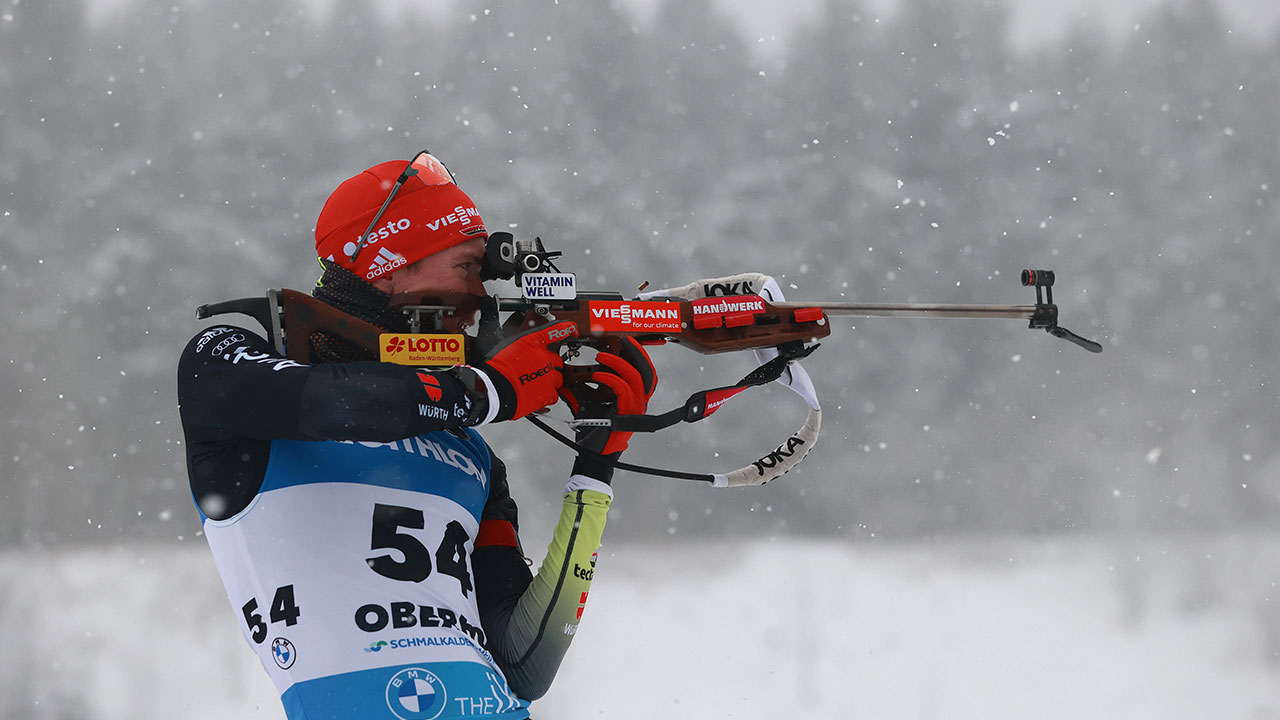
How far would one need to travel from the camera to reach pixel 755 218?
6.88m

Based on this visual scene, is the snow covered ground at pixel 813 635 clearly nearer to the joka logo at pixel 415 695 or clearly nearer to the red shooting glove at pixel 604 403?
the red shooting glove at pixel 604 403

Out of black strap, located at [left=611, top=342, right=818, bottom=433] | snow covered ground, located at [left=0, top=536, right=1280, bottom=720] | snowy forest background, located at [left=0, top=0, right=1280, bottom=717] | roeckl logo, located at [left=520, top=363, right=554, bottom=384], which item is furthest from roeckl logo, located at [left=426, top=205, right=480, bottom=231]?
snowy forest background, located at [left=0, top=0, right=1280, bottom=717]

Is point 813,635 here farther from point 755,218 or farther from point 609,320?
point 755,218

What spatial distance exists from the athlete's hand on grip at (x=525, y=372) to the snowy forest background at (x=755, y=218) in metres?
4.34

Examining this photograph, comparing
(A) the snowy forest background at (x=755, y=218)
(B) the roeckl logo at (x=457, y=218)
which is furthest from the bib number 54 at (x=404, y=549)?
(A) the snowy forest background at (x=755, y=218)

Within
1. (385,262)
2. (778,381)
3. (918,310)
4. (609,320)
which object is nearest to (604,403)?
(609,320)

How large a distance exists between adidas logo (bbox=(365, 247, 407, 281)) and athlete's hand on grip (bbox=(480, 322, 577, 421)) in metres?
0.23

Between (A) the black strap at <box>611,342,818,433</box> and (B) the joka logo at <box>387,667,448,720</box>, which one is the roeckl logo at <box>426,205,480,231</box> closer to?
(A) the black strap at <box>611,342,818,433</box>

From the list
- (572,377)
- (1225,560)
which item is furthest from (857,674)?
(572,377)

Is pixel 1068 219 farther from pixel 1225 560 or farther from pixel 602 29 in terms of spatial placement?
pixel 602 29

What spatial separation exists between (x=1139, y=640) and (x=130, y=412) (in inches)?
218

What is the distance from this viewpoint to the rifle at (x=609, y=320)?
1.43 meters

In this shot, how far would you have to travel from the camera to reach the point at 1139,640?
445 centimetres

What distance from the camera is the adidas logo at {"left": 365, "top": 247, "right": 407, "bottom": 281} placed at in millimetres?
1527
